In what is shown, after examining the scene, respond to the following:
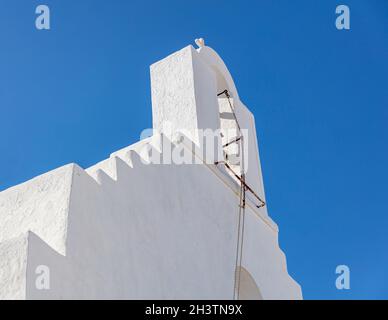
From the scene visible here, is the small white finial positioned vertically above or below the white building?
above

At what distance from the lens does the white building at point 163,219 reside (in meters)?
5.36

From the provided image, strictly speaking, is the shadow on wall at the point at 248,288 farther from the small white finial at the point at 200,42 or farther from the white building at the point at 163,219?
the small white finial at the point at 200,42

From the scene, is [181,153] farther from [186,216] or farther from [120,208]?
[120,208]

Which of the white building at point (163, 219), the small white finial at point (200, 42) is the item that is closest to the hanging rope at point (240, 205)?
the white building at point (163, 219)

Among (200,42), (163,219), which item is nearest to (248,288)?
(163,219)

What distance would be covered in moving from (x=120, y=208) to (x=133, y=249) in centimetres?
Result: 34

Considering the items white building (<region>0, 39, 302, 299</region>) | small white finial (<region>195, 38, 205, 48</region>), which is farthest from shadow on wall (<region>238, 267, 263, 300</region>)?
small white finial (<region>195, 38, 205, 48</region>)

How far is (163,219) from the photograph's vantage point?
6.84 meters

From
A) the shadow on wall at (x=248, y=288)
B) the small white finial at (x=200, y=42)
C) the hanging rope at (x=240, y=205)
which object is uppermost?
the small white finial at (x=200, y=42)

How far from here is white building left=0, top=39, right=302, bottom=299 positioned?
5.36m

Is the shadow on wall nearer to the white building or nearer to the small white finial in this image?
the white building

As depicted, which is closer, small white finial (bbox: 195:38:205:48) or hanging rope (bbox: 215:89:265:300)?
hanging rope (bbox: 215:89:265:300)

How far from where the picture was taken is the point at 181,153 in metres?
7.74
